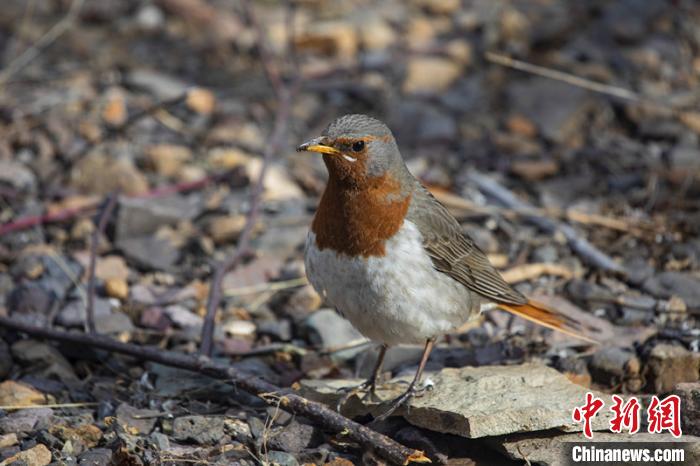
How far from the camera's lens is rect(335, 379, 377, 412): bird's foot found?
4.75 m

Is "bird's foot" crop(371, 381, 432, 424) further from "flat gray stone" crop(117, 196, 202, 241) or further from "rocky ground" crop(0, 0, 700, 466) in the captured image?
"flat gray stone" crop(117, 196, 202, 241)

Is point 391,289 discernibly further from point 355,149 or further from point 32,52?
point 32,52

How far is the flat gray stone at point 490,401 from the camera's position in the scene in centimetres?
419

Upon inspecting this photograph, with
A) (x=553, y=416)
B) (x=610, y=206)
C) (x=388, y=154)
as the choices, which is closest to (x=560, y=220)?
(x=610, y=206)

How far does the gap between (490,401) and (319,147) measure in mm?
1479

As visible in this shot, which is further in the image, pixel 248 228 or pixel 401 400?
pixel 248 228

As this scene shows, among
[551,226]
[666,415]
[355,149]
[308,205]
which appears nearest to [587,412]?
[666,415]

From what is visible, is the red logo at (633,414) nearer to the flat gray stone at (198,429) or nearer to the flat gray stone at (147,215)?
the flat gray stone at (198,429)

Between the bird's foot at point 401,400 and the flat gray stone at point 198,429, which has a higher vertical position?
the bird's foot at point 401,400

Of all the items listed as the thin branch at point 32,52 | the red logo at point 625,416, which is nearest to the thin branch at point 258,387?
the red logo at point 625,416

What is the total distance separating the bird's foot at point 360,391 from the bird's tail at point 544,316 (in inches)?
37.3

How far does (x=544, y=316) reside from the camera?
5293 mm

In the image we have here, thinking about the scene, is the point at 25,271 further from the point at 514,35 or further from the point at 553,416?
the point at 514,35

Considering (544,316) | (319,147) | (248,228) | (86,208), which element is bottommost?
(544,316)
